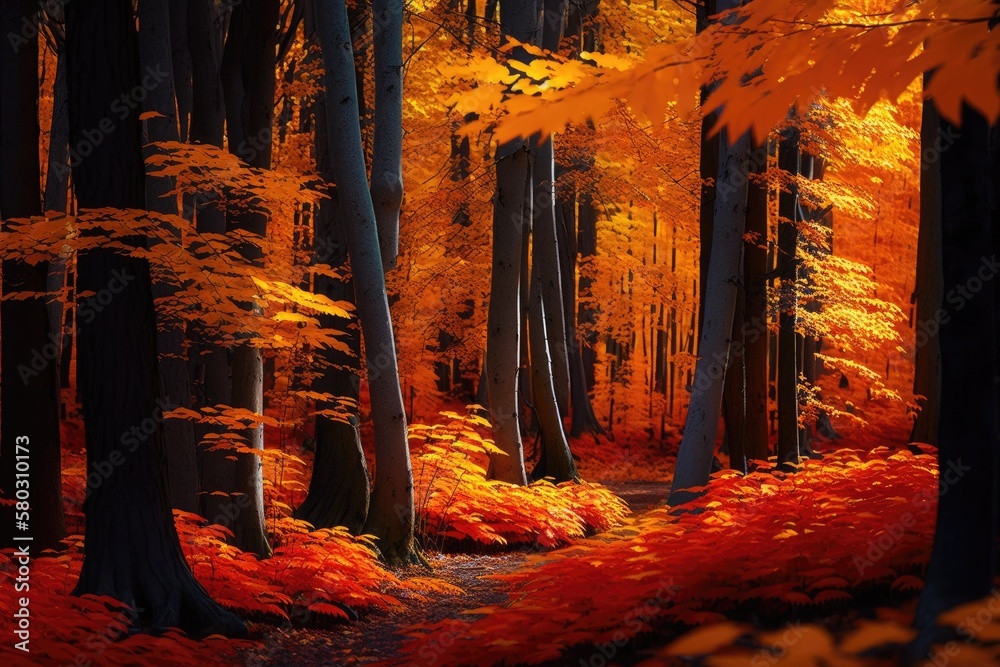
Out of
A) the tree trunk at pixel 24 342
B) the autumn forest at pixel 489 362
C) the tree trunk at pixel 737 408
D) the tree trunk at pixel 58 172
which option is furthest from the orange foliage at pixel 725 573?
the tree trunk at pixel 58 172

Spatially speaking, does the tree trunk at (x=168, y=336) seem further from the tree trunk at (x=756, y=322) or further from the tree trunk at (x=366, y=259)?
the tree trunk at (x=756, y=322)

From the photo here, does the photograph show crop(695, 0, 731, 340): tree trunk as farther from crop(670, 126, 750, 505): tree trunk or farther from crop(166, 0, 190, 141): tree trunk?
crop(166, 0, 190, 141): tree trunk

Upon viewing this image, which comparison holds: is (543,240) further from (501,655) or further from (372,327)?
(501,655)

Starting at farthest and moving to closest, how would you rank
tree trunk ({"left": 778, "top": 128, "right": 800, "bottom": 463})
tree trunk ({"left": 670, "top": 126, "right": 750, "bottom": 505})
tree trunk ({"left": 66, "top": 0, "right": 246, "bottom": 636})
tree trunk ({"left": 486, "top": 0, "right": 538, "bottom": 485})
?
tree trunk ({"left": 486, "top": 0, "right": 538, "bottom": 485})
tree trunk ({"left": 778, "top": 128, "right": 800, "bottom": 463})
tree trunk ({"left": 670, "top": 126, "right": 750, "bottom": 505})
tree trunk ({"left": 66, "top": 0, "right": 246, "bottom": 636})

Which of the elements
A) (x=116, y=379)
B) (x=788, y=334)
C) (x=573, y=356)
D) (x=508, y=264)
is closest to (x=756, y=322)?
(x=788, y=334)

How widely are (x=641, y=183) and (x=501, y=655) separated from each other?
44.0ft

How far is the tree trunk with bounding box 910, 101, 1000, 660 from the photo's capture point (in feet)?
12.6

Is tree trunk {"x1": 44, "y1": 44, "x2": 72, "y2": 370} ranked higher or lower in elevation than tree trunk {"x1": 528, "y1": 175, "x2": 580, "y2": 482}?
higher

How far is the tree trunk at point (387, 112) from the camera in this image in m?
10.5

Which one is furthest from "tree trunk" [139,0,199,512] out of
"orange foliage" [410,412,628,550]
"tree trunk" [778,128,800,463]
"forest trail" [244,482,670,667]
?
"tree trunk" [778,128,800,463]

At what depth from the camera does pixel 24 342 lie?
27.3ft

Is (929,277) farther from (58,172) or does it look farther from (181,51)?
(58,172)

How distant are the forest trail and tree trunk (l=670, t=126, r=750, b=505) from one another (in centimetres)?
241

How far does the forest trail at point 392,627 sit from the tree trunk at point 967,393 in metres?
3.05
